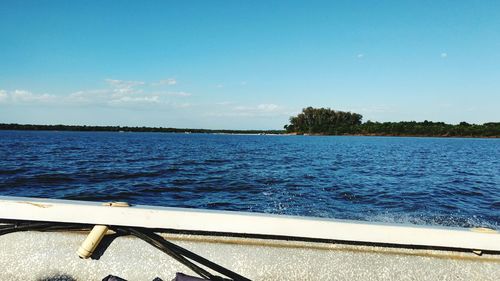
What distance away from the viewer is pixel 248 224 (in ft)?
5.97

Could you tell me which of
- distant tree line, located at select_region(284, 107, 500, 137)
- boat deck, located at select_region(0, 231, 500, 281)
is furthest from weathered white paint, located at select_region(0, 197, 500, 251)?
distant tree line, located at select_region(284, 107, 500, 137)

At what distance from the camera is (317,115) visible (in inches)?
6905

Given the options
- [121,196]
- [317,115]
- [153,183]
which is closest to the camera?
[121,196]

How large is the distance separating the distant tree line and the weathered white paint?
171054 mm

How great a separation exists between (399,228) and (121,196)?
9.96m

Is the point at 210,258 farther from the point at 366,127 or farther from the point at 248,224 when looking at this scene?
the point at 366,127

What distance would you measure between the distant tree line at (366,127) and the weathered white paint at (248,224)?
171 metres

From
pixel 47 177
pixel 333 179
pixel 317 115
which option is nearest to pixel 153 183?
pixel 47 177

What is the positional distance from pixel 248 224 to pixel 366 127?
176m

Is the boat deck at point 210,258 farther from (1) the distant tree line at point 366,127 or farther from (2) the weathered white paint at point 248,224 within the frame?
(1) the distant tree line at point 366,127

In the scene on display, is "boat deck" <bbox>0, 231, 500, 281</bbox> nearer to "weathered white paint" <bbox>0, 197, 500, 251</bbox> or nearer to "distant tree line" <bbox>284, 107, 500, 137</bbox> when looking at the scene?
"weathered white paint" <bbox>0, 197, 500, 251</bbox>

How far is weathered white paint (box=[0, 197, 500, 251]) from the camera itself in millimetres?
1804

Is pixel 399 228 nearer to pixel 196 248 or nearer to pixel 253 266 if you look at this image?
pixel 253 266

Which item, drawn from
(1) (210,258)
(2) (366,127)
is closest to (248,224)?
(1) (210,258)
